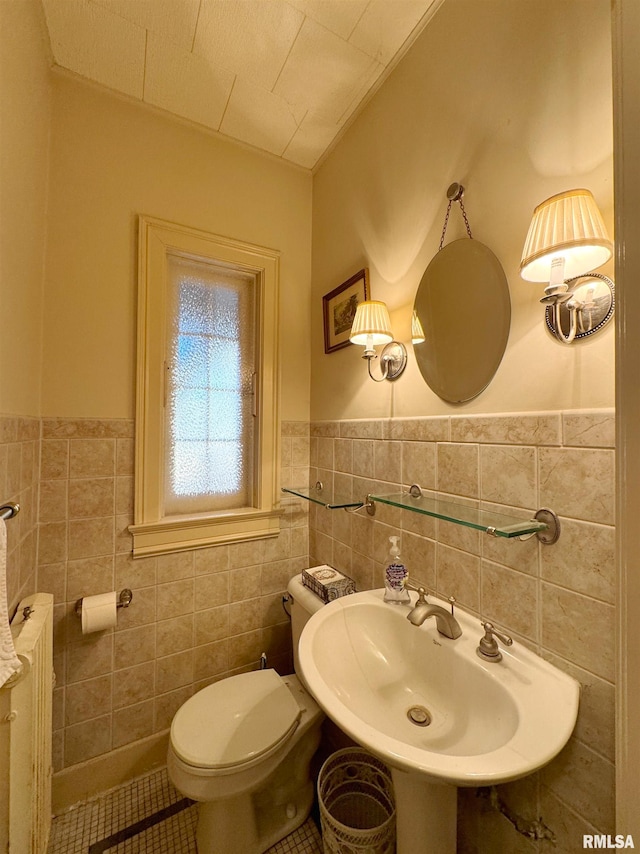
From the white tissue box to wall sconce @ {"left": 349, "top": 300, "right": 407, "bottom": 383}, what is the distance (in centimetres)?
81

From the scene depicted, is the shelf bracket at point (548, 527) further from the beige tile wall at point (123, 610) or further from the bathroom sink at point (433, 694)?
the beige tile wall at point (123, 610)

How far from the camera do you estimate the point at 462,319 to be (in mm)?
958

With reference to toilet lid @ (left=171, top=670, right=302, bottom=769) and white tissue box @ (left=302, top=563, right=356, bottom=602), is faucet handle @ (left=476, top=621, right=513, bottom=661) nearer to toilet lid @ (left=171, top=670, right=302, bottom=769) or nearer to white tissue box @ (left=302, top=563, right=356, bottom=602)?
white tissue box @ (left=302, top=563, right=356, bottom=602)

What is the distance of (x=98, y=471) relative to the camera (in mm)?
1290

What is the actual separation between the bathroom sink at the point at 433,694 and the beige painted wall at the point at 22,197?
0.93m

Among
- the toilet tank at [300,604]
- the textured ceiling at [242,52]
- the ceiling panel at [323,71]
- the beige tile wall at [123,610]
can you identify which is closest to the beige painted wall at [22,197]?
the textured ceiling at [242,52]

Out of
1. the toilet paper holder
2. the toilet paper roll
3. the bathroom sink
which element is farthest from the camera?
the toilet paper holder

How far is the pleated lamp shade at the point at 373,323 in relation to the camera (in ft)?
3.79

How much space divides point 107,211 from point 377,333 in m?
1.17

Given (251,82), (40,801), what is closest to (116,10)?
(251,82)

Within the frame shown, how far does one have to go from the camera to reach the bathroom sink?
21.8 inches

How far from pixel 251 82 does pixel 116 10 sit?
442 mm

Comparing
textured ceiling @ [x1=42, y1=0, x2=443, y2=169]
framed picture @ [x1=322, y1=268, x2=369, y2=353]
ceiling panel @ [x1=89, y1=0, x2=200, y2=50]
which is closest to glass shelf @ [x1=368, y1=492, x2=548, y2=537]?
framed picture @ [x1=322, y1=268, x2=369, y2=353]

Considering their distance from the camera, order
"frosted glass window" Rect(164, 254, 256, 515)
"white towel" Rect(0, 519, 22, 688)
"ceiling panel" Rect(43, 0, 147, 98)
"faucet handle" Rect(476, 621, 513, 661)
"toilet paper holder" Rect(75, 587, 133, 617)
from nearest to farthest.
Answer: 1. "white towel" Rect(0, 519, 22, 688)
2. "faucet handle" Rect(476, 621, 513, 661)
3. "ceiling panel" Rect(43, 0, 147, 98)
4. "toilet paper holder" Rect(75, 587, 133, 617)
5. "frosted glass window" Rect(164, 254, 256, 515)
